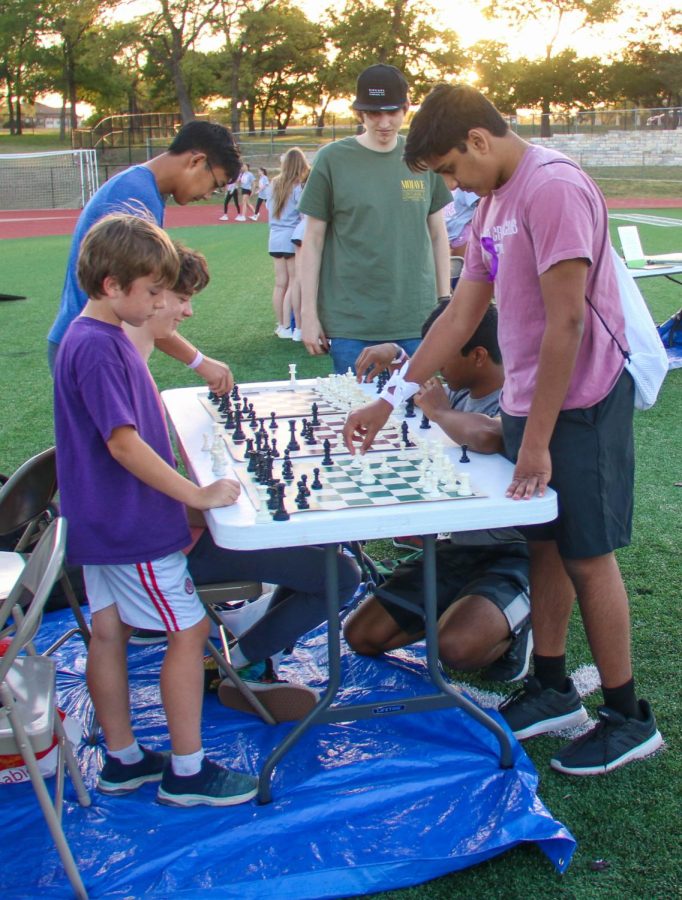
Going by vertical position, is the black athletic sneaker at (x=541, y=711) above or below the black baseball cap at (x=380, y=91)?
below

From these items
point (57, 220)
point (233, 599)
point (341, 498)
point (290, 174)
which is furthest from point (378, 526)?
point (57, 220)

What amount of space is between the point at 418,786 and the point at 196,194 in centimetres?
217

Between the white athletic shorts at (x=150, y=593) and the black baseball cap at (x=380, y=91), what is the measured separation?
2.30m

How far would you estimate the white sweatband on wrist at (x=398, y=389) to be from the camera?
271 cm

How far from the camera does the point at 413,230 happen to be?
13.8 feet

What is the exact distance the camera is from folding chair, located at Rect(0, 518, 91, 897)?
202 cm

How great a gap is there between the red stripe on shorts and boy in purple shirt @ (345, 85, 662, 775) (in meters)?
0.71

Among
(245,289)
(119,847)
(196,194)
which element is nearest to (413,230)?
(196,194)

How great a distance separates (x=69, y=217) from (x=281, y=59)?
A: 30021 millimetres

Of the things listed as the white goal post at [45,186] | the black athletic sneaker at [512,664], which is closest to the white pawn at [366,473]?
the black athletic sneaker at [512,664]

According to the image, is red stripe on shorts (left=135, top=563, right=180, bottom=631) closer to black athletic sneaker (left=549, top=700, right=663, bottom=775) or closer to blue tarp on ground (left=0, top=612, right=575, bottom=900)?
blue tarp on ground (left=0, top=612, right=575, bottom=900)

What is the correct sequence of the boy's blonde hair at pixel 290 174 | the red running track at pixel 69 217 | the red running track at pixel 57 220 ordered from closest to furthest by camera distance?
1. the boy's blonde hair at pixel 290 174
2. the red running track at pixel 57 220
3. the red running track at pixel 69 217

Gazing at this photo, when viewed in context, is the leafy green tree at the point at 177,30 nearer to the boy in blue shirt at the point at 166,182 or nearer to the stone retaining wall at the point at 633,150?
the stone retaining wall at the point at 633,150

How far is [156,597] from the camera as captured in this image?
2.41m
